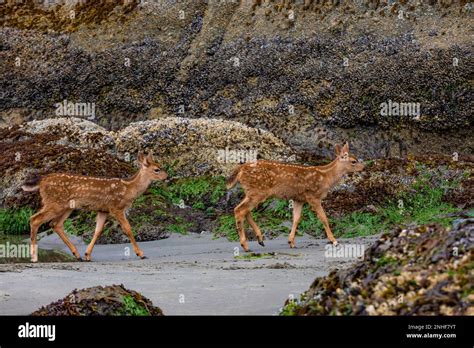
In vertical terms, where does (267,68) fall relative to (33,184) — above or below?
above

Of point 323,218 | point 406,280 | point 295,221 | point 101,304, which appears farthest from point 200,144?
point 406,280

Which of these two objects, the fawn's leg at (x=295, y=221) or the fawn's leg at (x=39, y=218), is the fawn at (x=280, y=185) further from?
the fawn's leg at (x=39, y=218)

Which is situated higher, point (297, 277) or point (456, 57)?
point (456, 57)

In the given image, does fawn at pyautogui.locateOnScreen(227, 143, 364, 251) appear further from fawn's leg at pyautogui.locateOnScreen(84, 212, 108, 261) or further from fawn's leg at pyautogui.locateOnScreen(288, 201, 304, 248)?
fawn's leg at pyautogui.locateOnScreen(84, 212, 108, 261)

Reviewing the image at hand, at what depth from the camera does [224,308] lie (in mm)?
11055

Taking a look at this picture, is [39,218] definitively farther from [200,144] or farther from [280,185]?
[200,144]

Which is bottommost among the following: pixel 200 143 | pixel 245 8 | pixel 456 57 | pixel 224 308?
pixel 224 308

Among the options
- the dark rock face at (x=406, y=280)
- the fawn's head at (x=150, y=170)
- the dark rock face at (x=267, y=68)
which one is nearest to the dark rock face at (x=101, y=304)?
the dark rock face at (x=406, y=280)

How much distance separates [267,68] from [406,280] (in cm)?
2284

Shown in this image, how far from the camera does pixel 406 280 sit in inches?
375

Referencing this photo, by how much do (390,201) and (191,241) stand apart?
4.52 m

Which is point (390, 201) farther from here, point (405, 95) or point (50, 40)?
point (50, 40)

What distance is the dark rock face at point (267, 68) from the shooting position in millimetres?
29172
